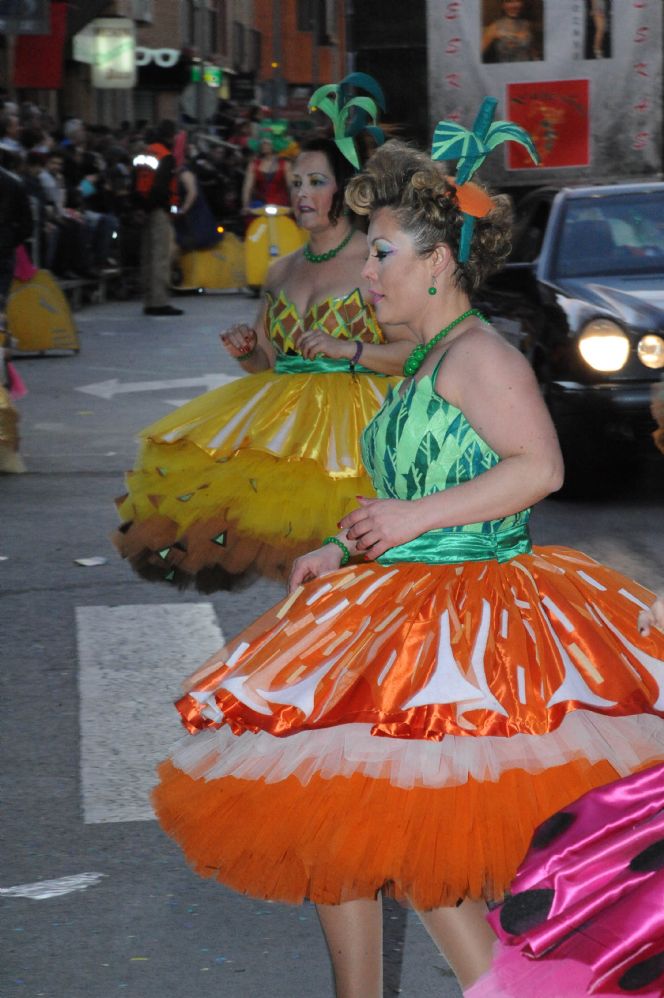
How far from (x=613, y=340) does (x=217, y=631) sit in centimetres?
320

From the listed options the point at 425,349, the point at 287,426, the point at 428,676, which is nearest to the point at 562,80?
the point at 287,426

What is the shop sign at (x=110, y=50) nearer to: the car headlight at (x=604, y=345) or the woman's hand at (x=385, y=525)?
the car headlight at (x=604, y=345)

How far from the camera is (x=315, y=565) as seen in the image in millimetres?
3596

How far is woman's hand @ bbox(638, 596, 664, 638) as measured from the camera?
10.2 ft

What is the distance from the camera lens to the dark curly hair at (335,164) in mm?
6227

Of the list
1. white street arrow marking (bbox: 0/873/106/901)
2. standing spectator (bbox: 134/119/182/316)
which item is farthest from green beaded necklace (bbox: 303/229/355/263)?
standing spectator (bbox: 134/119/182/316)

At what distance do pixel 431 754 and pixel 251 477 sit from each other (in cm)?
331

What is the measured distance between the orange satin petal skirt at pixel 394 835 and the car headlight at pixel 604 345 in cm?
639

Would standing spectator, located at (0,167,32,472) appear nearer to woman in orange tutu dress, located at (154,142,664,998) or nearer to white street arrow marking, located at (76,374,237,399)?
white street arrow marking, located at (76,374,237,399)

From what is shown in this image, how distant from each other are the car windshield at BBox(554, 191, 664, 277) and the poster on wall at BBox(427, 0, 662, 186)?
2.76 metres

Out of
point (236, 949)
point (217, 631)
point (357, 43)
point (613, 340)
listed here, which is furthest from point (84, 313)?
point (236, 949)

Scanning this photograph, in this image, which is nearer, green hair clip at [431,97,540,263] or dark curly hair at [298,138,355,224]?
green hair clip at [431,97,540,263]

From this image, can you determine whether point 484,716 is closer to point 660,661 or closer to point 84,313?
point 660,661

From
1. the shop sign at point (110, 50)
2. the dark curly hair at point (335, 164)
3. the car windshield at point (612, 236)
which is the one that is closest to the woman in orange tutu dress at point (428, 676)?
the dark curly hair at point (335, 164)
